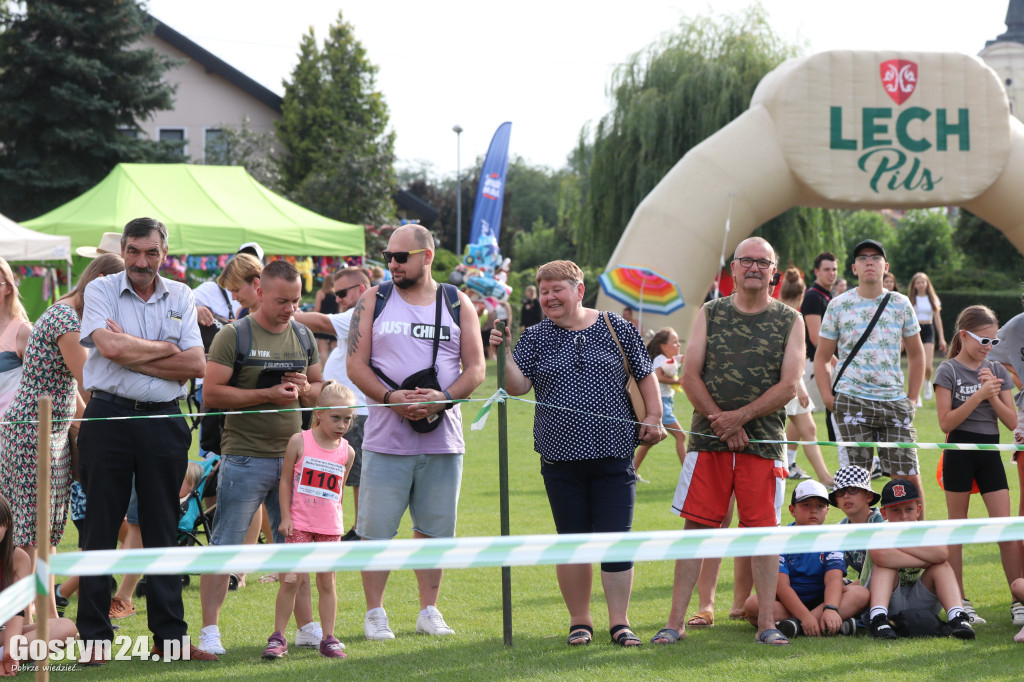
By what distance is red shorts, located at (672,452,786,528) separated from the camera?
5.20 metres

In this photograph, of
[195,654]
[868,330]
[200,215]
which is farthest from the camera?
[200,215]

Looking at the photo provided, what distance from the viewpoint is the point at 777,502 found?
207 inches

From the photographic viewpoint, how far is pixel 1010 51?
9194cm

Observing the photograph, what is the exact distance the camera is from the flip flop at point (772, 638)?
5090mm

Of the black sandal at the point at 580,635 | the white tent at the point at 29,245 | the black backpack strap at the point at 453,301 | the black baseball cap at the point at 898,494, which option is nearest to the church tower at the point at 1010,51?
the white tent at the point at 29,245

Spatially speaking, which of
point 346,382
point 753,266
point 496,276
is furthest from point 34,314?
point 753,266

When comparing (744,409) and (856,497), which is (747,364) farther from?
(856,497)

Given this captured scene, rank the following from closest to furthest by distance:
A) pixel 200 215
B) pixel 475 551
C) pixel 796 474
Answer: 1. pixel 475 551
2. pixel 796 474
3. pixel 200 215

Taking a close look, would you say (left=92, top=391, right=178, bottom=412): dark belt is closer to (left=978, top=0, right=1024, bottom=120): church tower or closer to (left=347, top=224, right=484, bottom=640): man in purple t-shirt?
(left=347, top=224, right=484, bottom=640): man in purple t-shirt

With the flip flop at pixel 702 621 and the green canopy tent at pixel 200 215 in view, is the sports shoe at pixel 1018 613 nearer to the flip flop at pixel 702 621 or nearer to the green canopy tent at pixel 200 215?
the flip flop at pixel 702 621

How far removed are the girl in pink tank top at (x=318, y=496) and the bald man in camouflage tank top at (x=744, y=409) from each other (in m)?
1.60

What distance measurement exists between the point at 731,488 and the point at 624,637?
2.96 ft

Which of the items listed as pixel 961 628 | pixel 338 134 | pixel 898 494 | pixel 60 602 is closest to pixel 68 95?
pixel 338 134

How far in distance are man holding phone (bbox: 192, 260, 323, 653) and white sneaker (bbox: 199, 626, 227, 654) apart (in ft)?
0.33
